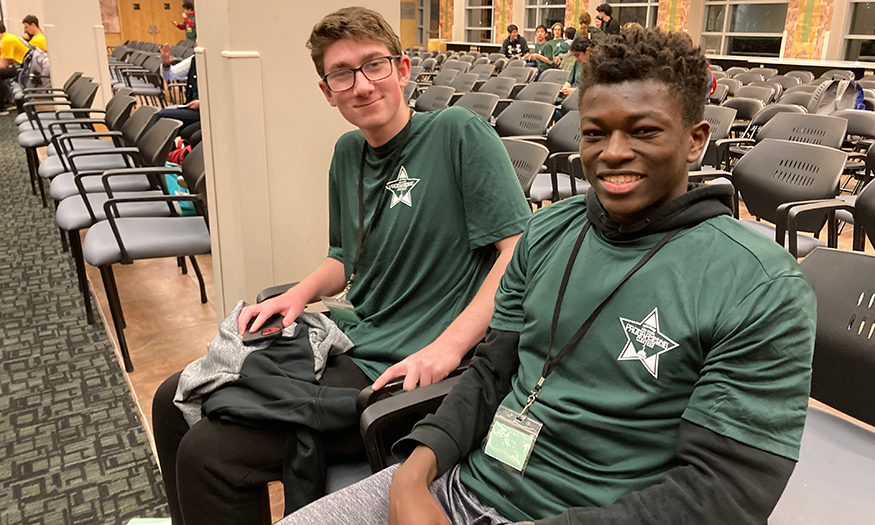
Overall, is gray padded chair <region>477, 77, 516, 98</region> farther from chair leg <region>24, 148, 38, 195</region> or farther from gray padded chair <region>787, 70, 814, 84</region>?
gray padded chair <region>787, 70, 814, 84</region>

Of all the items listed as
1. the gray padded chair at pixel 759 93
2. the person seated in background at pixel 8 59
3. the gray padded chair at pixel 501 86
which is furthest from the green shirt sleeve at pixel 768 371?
the person seated in background at pixel 8 59

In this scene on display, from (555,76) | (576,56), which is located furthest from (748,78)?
(576,56)

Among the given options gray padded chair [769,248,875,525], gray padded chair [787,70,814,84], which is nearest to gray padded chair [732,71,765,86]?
gray padded chair [787,70,814,84]

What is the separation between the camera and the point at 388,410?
114 cm

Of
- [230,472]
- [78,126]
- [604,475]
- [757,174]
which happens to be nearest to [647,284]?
[604,475]

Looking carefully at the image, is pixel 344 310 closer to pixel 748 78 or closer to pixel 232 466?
pixel 232 466

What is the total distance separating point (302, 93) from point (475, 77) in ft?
17.1

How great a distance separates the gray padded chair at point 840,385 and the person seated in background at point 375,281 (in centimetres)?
64

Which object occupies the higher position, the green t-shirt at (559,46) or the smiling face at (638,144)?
the green t-shirt at (559,46)

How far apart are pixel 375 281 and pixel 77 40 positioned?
7169 mm

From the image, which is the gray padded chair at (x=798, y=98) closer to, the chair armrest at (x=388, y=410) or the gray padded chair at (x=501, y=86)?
the gray padded chair at (x=501, y=86)

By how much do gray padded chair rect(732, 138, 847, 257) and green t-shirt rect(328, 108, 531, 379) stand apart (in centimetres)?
162

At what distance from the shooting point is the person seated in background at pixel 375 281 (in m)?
1.24

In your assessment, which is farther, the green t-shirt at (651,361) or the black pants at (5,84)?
the black pants at (5,84)
